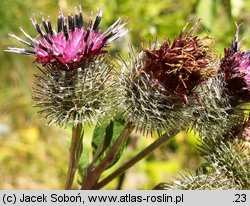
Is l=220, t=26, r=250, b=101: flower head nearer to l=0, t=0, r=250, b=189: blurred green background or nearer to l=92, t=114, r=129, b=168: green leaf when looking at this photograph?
l=92, t=114, r=129, b=168: green leaf

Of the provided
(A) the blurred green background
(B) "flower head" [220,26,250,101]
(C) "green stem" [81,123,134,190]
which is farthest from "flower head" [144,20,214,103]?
(A) the blurred green background

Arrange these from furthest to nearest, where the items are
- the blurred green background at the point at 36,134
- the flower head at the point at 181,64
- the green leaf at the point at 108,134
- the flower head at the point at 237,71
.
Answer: the blurred green background at the point at 36,134 < the green leaf at the point at 108,134 < the flower head at the point at 237,71 < the flower head at the point at 181,64

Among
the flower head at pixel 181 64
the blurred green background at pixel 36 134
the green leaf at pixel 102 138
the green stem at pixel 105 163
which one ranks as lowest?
the green stem at pixel 105 163

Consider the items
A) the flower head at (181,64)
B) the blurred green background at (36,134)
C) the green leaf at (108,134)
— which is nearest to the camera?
the flower head at (181,64)

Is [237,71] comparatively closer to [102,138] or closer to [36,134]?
[102,138]

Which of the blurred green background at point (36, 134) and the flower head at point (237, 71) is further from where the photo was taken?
the blurred green background at point (36, 134)

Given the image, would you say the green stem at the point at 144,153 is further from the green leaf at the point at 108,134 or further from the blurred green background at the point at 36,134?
the blurred green background at the point at 36,134

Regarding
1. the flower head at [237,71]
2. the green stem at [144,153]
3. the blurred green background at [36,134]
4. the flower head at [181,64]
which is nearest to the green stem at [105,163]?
the green stem at [144,153]

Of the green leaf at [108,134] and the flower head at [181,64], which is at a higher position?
the flower head at [181,64]
